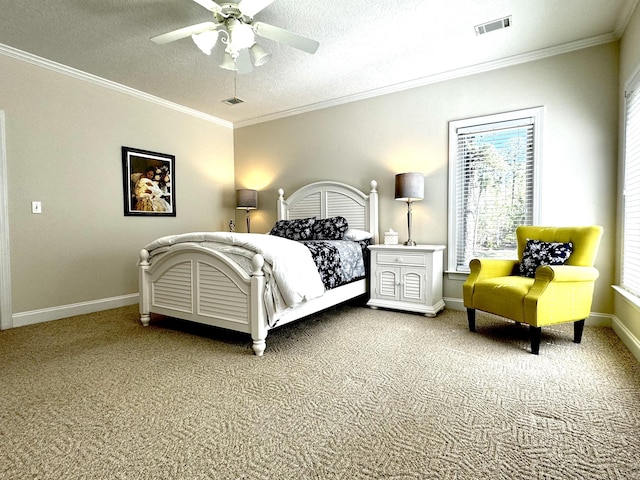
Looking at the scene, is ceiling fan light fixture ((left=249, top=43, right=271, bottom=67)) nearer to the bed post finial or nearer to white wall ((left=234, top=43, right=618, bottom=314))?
white wall ((left=234, top=43, right=618, bottom=314))

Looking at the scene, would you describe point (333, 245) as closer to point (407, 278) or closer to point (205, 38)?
point (407, 278)

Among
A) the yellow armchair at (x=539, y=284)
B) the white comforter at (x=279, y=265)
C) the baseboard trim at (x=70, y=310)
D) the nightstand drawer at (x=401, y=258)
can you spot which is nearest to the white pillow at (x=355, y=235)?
the nightstand drawer at (x=401, y=258)

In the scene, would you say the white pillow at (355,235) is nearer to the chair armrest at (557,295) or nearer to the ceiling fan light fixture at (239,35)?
the chair armrest at (557,295)

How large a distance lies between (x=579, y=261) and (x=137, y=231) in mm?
4574

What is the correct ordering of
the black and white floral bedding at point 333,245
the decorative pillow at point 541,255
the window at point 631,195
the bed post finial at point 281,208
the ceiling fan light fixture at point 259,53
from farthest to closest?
the bed post finial at point 281,208, the black and white floral bedding at point 333,245, the decorative pillow at point 541,255, the ceiling fan light fixture at point 259,53, the window at point 631,195

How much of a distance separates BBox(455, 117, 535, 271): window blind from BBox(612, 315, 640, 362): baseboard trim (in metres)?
1.01

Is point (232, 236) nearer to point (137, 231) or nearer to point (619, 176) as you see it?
point (137, 231)

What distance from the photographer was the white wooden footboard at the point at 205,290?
246 centimetres

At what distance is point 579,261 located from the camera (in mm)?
2744

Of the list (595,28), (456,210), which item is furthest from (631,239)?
(595,28)

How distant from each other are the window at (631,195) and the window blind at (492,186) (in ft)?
2.36

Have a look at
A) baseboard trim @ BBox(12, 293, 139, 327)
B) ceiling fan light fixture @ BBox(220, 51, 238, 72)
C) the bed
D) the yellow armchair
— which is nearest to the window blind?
the yellow armchair

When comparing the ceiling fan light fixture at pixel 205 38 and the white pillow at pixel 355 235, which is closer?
the ceiling fan light fixture at pixel 205 38

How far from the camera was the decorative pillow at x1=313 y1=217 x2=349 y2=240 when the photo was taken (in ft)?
13.3
